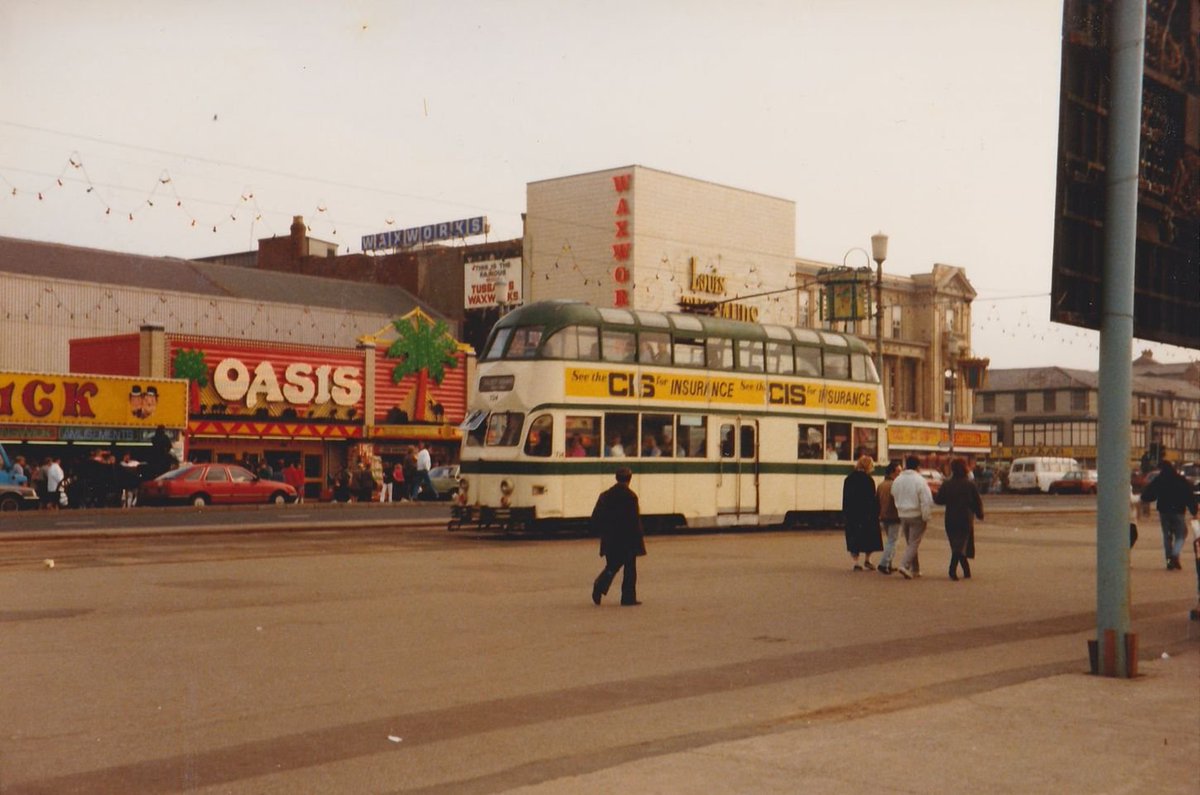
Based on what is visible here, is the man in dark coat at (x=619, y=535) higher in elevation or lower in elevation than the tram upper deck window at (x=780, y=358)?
lower

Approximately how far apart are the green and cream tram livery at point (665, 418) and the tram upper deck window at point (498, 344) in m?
0.03

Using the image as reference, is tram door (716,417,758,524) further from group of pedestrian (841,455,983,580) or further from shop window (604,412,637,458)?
group of pedestrian (841,455,983,580)

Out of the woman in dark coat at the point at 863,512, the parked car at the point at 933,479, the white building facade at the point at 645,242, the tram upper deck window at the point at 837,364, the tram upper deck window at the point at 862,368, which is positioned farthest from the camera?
the white building facade at the point at 645,242

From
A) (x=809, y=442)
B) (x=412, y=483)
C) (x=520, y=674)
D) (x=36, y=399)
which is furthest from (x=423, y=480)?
(x=520, y=674)

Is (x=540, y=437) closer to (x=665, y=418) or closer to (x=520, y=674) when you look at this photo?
(x=665, y=418)

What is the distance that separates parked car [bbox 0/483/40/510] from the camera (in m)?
34.6

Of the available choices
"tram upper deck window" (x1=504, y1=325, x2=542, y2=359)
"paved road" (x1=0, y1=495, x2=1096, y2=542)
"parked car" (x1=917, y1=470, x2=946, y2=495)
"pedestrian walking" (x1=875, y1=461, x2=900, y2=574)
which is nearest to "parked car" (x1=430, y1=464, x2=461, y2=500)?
"paved road" (x1=0, y1=495, x2=1096, y2=542)

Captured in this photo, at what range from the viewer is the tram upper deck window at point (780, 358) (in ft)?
98.9

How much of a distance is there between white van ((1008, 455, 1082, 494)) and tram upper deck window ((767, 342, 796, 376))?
47.3 metres

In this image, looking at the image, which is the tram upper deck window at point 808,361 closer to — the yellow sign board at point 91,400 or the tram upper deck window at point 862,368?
the tram upper deck window at point 862,368

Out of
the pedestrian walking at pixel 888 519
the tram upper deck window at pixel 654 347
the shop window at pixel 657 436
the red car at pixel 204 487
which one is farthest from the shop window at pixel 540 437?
the red car at pixel 204 487

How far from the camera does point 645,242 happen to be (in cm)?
6550

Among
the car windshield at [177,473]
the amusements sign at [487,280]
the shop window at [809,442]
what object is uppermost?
the amusements sign at [487,280]

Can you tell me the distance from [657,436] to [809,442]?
4.84 meters
